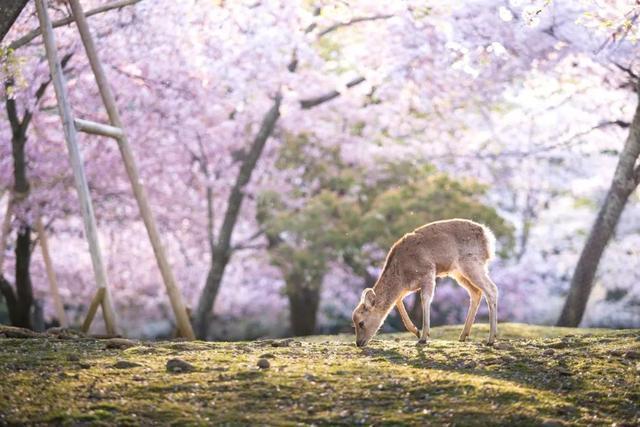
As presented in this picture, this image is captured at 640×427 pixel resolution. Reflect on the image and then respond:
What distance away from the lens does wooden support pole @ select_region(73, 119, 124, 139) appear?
425 inches

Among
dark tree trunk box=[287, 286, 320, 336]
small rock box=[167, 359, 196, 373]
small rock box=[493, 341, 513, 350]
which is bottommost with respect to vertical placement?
dark tree trunk box=[287, 286, 320, 336]

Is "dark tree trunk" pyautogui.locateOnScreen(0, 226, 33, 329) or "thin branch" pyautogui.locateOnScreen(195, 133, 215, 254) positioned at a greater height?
"thin branch" pyautogui.locateOnScreen(195, 133, 215, 254)

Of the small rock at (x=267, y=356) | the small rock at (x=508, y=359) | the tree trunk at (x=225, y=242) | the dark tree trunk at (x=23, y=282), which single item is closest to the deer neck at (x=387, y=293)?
the small rock at (x=508, y=359)

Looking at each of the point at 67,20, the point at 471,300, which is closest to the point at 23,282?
the point at 67,20

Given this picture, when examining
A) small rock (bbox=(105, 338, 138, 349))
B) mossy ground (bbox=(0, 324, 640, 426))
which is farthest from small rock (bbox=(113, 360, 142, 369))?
small rock (bbox=(105, 338, 138, 349))

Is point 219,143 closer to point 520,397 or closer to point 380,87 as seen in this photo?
point 380,87

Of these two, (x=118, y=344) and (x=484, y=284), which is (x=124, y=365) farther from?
(x=484, y=284)

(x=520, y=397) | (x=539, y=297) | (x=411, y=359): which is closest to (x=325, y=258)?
(x=539, y=297)

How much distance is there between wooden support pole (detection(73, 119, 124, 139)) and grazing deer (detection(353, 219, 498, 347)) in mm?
3526

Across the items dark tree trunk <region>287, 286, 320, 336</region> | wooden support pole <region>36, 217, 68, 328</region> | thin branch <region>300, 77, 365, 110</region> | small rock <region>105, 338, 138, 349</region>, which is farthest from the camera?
dark tree trunk <region>287, 286, 320, 336</region>

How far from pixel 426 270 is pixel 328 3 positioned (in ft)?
34.4

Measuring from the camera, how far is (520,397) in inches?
269

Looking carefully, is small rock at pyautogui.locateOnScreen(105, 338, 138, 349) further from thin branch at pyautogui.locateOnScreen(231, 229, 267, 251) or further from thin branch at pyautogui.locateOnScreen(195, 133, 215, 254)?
thin branch at pyautogui.locateOnScreen(231, 229, 267, 251)

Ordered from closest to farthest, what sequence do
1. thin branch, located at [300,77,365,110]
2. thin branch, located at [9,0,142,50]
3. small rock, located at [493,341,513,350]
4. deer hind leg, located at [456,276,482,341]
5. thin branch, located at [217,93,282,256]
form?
small rock, located at [493,341,513,350] → deer hind leg, located at [456,276,482,341] → thin branch, located at [9,0,142,50] → thin branch, located at [217,93,282,256] → thin branch, located at [300,77,365,110]
